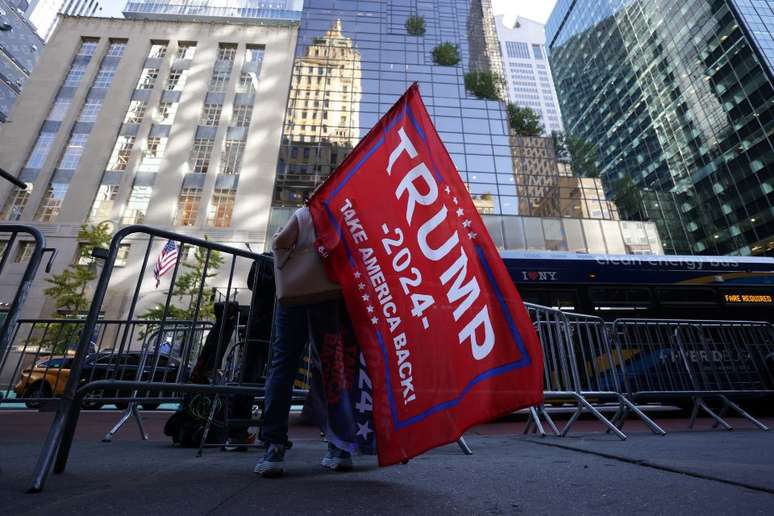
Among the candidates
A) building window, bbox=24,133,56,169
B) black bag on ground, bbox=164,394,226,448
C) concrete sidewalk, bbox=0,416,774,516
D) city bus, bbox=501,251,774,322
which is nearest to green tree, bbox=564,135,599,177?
city bus, bbox=501,251,774,322

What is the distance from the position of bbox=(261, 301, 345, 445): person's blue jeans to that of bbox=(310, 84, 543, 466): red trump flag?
0.39m

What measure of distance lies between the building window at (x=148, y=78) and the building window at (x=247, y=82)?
6151 mm

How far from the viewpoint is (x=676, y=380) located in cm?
496

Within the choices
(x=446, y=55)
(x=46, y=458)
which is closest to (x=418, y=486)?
(x=46, y=458)

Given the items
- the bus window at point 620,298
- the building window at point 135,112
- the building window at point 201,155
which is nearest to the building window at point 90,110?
the building window at point 135,112

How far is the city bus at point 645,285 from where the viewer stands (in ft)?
25.7

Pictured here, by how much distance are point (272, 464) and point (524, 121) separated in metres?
33.1

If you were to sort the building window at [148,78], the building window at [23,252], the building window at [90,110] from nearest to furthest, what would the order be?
1. the building window at [23,252]
2. the building window at [90,110]
3. the building window at [148,78]

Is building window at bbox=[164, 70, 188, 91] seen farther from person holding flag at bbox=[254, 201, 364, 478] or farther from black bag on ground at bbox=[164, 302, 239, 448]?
person holding flag at bbox=[254, 201, 364, 478]

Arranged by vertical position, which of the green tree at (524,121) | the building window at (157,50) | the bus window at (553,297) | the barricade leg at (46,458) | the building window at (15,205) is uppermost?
the building window at (157,50)

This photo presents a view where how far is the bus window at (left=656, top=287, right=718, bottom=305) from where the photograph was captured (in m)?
7.97

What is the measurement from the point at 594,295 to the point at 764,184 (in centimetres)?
4212

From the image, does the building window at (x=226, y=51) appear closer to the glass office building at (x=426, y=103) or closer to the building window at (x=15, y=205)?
the glass office building at (x=426, y=103)

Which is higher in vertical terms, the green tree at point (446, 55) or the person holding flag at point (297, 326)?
the green tree at point (446, 55)
